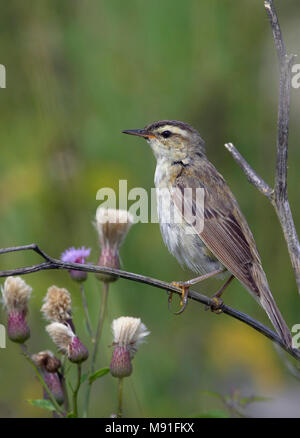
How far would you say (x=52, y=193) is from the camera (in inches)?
221

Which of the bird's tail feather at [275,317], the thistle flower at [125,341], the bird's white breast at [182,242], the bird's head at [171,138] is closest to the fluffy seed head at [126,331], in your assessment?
the thistle flower at [125,341]

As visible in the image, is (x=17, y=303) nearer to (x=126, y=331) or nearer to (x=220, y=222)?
(x=126, y=331)

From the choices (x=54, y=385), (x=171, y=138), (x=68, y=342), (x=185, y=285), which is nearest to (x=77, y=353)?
(x=68, y=342)

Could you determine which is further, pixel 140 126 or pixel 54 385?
pixel 140 126

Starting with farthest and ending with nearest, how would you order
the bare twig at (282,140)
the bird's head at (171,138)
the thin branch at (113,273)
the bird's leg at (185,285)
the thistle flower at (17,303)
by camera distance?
the bird's head at (171,138) < the bird's leg at (185,285) < the thistle flower at (17,303) < the bare twig at (282,140) < the thin branch at (113,273)

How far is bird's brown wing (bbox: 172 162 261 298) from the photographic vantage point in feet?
12.4

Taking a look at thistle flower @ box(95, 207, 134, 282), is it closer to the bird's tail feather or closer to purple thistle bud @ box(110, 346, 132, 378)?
purple thistle bud @ box(110, 346, 132, 378)

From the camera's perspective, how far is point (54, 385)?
3.00 m

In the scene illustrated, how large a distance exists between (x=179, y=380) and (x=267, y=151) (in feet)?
7.04

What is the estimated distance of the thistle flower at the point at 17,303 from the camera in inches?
121

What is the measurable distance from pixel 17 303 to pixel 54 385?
0.41 meters

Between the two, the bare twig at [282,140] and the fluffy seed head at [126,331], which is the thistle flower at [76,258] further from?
the bare twig at [282,140]
